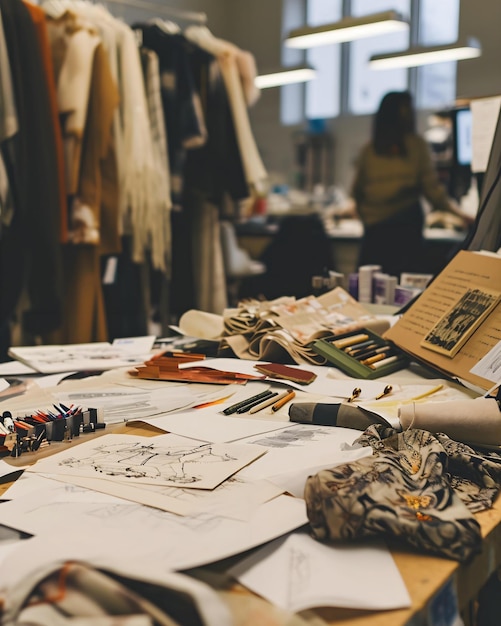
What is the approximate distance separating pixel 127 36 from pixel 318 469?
8.43 ft

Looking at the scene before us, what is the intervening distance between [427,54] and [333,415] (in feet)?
14.8

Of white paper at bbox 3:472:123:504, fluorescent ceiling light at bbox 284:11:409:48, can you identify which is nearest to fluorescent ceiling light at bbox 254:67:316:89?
fluorescent ceiling light at bbox 284:11:409:48

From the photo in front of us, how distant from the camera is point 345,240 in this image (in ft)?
14.9

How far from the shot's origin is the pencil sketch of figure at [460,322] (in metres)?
1.23

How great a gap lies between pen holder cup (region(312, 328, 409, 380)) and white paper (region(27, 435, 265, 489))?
0.47 m

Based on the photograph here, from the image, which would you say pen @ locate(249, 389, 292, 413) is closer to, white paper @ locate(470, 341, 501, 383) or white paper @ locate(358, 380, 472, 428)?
white paper @ locate(358, 380, 472, 428)

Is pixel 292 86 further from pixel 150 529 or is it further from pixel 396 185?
pixel 150 529

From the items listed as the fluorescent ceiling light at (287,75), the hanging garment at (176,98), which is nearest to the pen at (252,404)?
the hanging garment at (176,98)

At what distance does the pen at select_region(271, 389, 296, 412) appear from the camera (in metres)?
1.09

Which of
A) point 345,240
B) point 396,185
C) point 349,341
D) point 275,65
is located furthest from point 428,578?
point 275,65

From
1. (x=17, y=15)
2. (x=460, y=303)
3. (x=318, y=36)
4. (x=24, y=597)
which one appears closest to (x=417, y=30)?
(x=318, y=36)

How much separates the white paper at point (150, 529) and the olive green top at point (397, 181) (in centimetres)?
351

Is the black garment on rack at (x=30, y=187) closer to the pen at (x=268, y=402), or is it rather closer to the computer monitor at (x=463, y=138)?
the computer monitor at (x=463, y=138)

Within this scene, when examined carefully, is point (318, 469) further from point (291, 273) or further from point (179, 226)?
point (179, 226)
